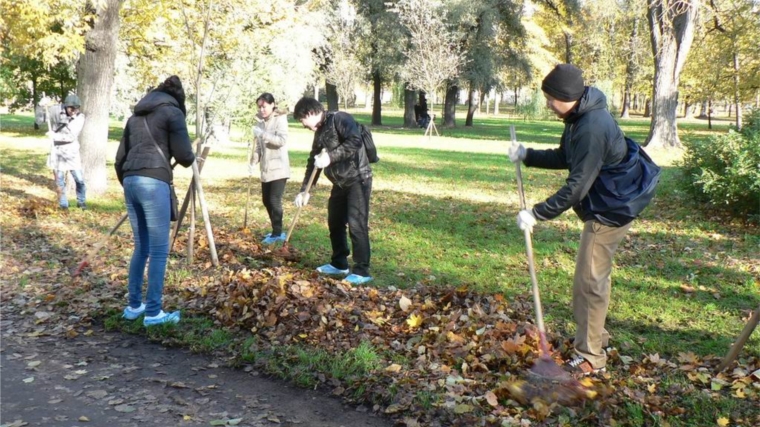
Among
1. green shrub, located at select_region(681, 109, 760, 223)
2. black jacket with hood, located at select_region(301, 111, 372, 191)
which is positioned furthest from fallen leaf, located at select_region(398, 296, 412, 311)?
green shrub, located at select_region(681, 109, 760, 223)

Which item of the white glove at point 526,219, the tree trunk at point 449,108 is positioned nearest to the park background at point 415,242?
the white glove at point 526,219

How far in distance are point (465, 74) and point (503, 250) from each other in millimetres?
27733

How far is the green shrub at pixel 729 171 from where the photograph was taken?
9.52m

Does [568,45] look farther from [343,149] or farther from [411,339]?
[411,339]

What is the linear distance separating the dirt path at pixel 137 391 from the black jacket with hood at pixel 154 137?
1.50 meters

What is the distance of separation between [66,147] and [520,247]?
25.8 feet

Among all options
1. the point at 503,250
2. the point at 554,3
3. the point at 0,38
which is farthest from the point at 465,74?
the point at 503,250

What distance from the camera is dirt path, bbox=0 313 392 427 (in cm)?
390

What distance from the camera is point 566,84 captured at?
404 cm

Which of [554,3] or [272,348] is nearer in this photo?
[272,348]

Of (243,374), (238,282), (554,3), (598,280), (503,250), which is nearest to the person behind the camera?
(598,280)

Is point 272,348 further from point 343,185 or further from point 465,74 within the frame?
point 465,74

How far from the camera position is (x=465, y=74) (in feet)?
114

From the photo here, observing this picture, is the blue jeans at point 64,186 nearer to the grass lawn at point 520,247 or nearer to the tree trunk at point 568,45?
the grass lawn at point 520,247
